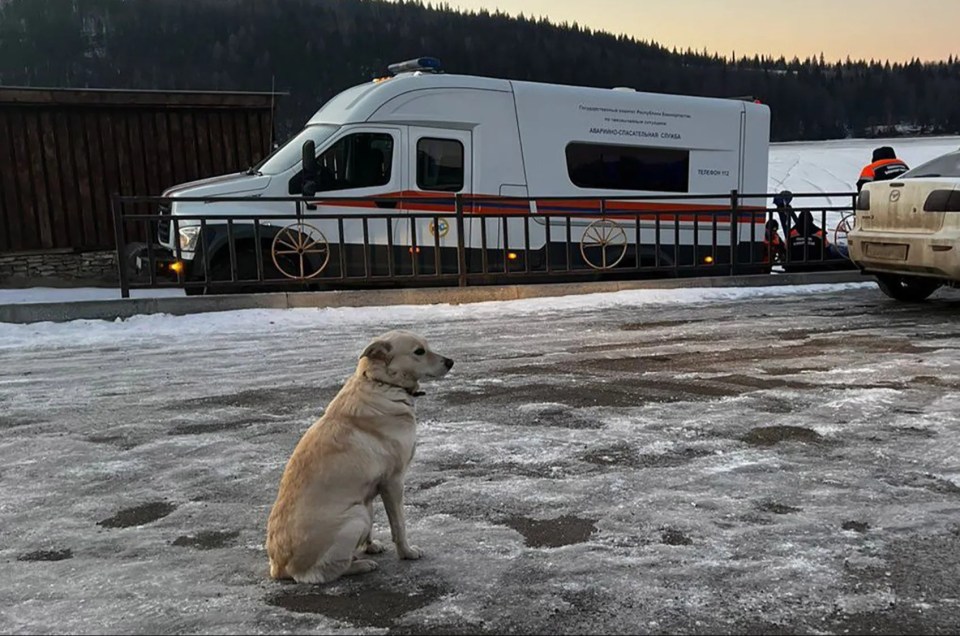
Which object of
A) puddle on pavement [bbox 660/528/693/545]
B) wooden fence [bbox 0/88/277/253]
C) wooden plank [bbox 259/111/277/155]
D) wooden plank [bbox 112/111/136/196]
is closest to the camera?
puddle on pavement [bbox 660/528/693/545]

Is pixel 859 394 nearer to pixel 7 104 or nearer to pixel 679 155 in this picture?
pixel 679 155

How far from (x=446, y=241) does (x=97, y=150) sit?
306 inches

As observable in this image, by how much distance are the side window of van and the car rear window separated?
6.47 meters

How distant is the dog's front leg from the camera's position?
9.18 feet

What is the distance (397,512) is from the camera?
9.34 feet

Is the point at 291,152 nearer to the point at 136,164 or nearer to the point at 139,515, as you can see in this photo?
the point at 136,164

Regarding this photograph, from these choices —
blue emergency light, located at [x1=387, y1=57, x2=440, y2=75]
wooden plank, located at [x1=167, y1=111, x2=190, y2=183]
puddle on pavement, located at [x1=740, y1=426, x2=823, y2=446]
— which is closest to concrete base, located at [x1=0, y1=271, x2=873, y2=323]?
blue emergency light, located at [x1=387, y1=57, x2=440, y2=75]

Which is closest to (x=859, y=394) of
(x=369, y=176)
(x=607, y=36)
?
(x=369, y=176)

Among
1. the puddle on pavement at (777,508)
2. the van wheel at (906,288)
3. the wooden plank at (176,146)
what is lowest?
the puddle on pavement at (777,508)

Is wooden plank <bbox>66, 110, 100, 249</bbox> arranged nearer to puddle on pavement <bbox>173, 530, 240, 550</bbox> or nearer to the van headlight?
the van headlight

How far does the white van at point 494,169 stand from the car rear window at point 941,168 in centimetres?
288

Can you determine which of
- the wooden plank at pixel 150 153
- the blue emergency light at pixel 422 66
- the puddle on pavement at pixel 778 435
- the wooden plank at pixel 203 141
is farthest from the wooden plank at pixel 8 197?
the puddle on pavement at pixel 778 435

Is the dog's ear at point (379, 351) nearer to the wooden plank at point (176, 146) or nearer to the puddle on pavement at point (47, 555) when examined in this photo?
the puddle on pavement at point (47, 555)

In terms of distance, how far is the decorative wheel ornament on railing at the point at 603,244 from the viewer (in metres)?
11.4
